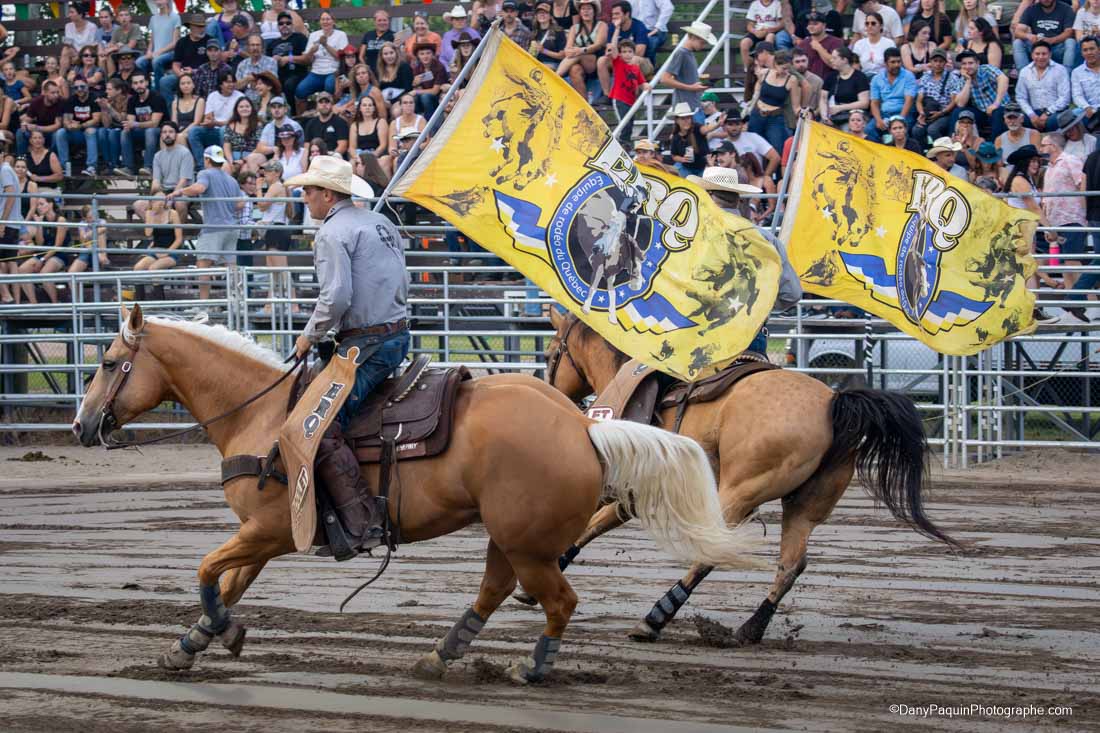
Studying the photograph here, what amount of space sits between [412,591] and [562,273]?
7.23 ft

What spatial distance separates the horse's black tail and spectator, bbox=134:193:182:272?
1123 cm

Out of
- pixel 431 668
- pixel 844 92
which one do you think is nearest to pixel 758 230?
Result: pixel 431 668

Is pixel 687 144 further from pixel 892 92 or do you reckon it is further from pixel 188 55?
pixel 188 55

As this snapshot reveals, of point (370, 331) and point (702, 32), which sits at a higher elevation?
point (702, 32)

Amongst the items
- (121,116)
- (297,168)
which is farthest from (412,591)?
(121,116)

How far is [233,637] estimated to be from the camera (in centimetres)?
702

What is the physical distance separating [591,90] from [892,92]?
4240 mm

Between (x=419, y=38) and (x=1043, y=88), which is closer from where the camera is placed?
(x=1043, y=88)

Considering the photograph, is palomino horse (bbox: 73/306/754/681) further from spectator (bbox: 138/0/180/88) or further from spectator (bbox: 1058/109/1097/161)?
spectator (bbox: 138/0/180/88)

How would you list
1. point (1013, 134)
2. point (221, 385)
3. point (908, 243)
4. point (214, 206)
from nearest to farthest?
point (221, 385)
point (908, 243)
point (1013, 134)
point (214, 206)

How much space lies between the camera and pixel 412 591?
9.11m

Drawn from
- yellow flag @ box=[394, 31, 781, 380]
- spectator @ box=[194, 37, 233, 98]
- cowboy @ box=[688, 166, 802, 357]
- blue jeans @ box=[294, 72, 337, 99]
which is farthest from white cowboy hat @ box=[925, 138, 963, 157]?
spectator @ box=[194, 37, 233, 98]

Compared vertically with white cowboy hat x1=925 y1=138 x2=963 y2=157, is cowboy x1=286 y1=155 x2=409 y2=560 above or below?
below

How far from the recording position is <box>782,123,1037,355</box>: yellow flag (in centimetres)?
1093
